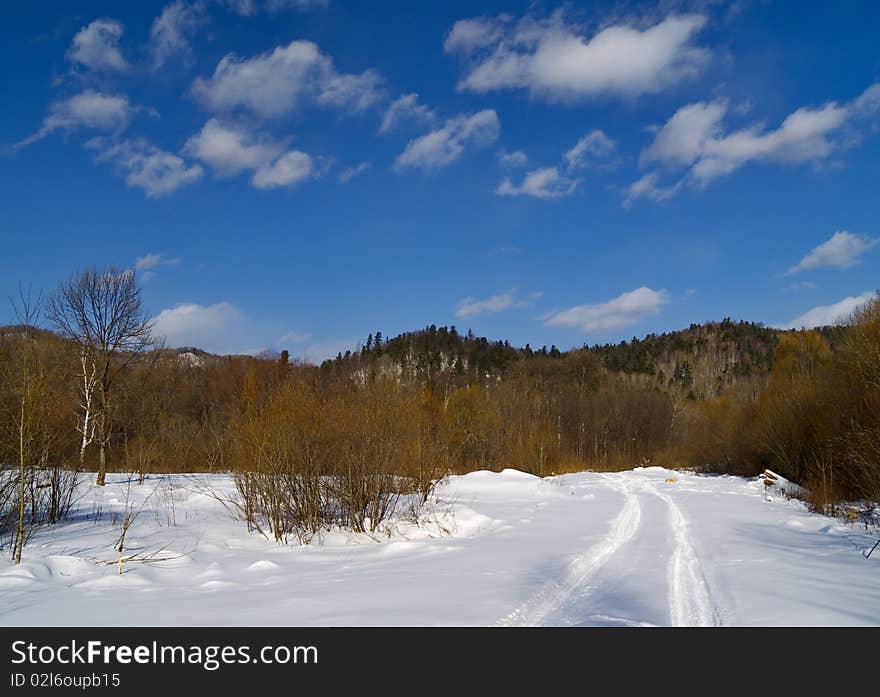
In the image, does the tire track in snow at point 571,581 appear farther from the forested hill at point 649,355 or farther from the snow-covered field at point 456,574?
→ the forested hill at point 649,355

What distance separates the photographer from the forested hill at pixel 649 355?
395ft

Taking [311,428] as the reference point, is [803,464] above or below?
below

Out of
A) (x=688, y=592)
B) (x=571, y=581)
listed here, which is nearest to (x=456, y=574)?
(x=571, y=581)

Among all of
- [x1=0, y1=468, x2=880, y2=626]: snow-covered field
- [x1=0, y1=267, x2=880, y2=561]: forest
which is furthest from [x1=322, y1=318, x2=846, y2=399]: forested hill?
[x1=0, y1=468, x2=880, y2=626]: snow-covered field

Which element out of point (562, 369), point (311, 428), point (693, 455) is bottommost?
point (693, 455)

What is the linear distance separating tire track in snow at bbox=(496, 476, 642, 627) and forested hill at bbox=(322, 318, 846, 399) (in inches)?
3636

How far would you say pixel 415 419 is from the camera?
15.6 metres

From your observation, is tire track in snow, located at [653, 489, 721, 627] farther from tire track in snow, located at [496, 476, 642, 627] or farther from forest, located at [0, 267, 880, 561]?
forest, located at [0, 267, 880, 561]

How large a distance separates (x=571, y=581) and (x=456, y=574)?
5.92ft

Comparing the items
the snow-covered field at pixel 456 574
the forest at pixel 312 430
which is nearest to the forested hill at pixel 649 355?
the forest at pixel 312 430
